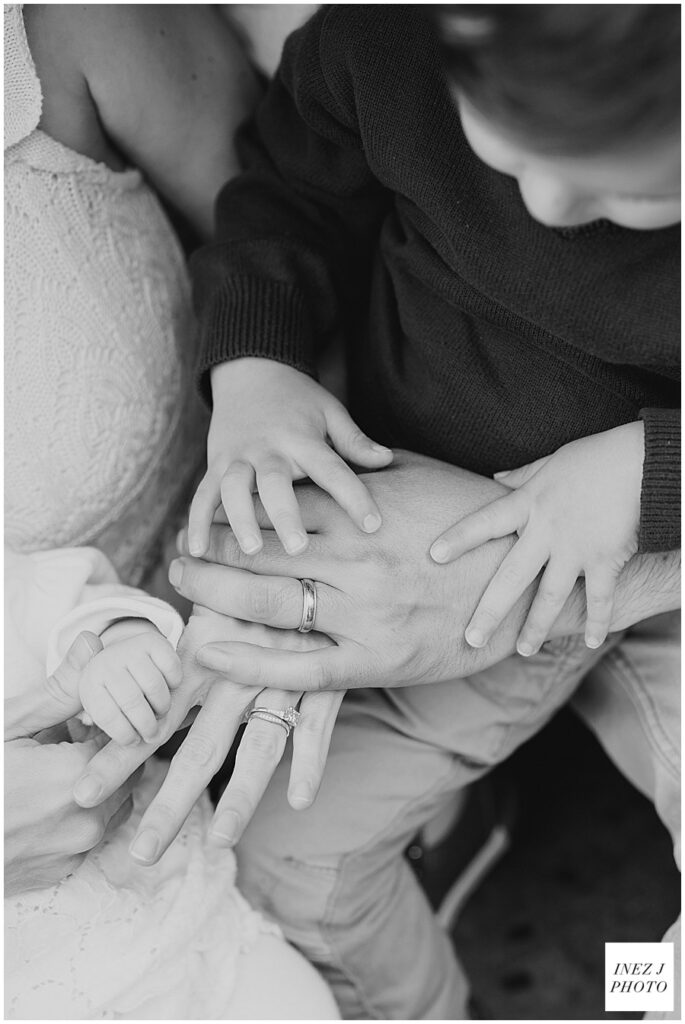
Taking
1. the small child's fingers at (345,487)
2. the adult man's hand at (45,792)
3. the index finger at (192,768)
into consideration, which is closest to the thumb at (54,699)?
the adult man's hand at (45,792)

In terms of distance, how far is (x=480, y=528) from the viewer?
79 cm

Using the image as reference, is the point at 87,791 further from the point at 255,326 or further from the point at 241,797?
the point at 255,326

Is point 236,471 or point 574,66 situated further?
point 236,471

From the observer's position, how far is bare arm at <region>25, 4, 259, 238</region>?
0.84 metres

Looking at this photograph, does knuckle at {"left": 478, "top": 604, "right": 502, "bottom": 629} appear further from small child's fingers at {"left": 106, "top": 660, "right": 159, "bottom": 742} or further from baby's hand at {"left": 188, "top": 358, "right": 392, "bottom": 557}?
small child's fingers at {"left": 106, "top": 660, "right": 159, "bottom": 742}

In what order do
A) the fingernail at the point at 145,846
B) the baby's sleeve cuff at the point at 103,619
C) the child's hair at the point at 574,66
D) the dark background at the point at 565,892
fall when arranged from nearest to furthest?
1. the child's hair at the point at 574,66
2. the fingernail at the point at 145,846
3. the baby's sleeve cuff at the point at 103,619
4. the dark background at the point at 565,892

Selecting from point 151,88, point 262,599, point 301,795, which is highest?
point 151,88

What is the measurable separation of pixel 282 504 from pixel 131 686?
18cm

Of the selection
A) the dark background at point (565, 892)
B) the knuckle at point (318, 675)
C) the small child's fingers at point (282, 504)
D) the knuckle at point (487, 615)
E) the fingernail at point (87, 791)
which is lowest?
the dark background at point (565, 892)

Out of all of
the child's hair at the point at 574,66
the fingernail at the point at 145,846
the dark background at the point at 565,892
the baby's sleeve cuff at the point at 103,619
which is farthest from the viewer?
the dark background at the point at 565,892

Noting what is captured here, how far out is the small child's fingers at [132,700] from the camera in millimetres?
734

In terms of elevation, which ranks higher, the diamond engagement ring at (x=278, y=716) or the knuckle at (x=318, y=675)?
the knuckle at (x=318, y=675)

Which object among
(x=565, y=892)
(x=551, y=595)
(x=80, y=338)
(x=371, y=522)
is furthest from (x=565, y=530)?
(x=565, y=892)

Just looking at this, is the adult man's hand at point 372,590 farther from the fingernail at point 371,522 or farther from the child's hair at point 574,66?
the child's hair at point 574,66
